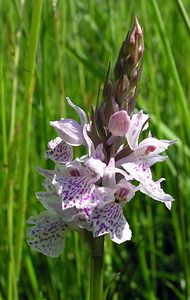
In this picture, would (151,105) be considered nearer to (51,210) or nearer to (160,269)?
(160,269)

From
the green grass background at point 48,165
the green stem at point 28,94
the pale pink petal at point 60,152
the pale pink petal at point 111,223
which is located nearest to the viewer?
the pale pink petal at point 111,223

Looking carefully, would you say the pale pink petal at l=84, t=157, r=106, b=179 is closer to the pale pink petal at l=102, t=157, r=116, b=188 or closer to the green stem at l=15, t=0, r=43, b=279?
the pale pink petal at l=102, t=157, r=116, b=188

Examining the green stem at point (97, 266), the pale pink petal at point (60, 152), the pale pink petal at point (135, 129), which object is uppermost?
the pale pink petal at point (135, 129)

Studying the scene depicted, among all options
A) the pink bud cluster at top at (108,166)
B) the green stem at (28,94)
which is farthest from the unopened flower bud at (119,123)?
the green stem at (28,94)

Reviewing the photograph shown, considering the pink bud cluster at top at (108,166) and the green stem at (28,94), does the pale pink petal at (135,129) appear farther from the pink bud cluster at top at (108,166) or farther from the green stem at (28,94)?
the green stem at (28,94)

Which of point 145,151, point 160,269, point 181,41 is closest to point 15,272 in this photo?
point 145,151

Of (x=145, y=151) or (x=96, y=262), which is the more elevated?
(x=145, y=151)
